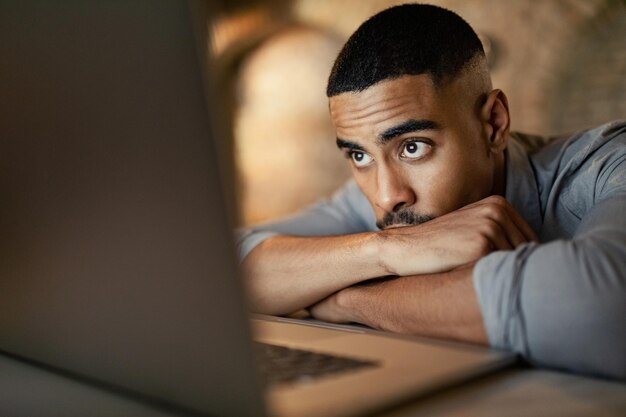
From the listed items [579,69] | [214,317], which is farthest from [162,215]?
[579,69]

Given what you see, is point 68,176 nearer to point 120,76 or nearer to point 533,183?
point 120,76

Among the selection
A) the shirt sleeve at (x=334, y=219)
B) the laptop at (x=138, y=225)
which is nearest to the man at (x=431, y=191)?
the shirt sleeve at (x=334, y=219)

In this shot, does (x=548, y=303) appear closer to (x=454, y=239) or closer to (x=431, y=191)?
(x=454, y=239)

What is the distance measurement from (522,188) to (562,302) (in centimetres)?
50

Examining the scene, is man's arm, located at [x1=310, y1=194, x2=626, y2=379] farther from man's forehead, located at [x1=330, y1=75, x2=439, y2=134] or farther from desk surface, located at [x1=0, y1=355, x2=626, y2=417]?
man's forehead, located at [x1=330, y1=75, x2=439, y2=134]

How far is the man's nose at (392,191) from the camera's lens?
1058mm

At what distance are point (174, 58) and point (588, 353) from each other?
0.48 m

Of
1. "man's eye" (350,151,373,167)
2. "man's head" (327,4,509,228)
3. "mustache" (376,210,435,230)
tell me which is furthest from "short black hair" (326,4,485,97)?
"mustache" (376,210,435,230)

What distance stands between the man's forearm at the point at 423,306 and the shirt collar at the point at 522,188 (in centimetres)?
33

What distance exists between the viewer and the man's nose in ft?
3.47

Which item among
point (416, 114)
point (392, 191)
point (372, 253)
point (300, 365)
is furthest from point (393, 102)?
point (300, 365)

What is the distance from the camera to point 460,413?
505 mm

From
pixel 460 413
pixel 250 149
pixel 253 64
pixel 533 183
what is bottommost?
pixel 460 413

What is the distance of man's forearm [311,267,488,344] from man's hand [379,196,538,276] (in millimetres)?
29
